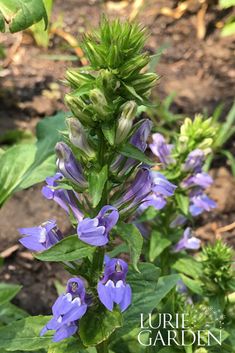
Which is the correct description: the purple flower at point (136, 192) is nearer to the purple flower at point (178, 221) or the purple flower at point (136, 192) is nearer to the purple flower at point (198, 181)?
the purple flower at point (198, 181)

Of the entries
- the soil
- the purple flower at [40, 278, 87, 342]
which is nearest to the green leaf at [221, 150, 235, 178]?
the soil

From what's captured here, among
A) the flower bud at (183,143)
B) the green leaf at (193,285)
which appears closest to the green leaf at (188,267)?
the green leaf at (193,285)

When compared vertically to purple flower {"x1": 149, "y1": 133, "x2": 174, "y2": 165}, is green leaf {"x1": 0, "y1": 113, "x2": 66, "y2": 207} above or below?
above

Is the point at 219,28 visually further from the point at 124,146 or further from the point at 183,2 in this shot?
the point at 124,146

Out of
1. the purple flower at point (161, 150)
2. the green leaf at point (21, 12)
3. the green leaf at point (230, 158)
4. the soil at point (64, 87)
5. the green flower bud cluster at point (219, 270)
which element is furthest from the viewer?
the green leaf at point (230, 158)

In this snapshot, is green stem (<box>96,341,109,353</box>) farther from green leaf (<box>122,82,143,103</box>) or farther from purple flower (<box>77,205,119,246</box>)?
green leaf (<box>122,82,143,103</box>)

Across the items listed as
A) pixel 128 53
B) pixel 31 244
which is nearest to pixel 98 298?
pixel 31 244
